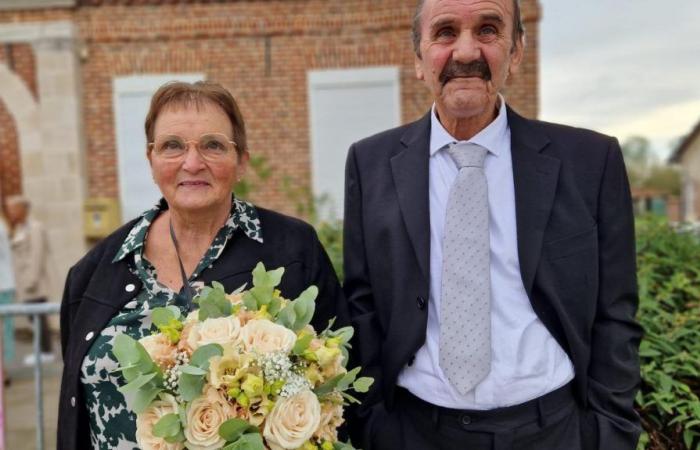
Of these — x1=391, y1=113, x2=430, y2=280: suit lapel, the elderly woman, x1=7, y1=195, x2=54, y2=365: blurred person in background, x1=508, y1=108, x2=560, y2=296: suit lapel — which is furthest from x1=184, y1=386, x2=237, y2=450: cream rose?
x1=7, y1=195, x2=54, y2=365: blurred person in background

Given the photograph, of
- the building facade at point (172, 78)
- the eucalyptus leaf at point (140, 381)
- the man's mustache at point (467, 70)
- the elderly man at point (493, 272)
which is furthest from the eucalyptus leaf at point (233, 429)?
the building facade at point (172, 78)

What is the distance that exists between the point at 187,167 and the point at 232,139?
7.4 inches

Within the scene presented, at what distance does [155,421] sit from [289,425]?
13.5 inches

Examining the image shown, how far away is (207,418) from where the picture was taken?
4.81 feet

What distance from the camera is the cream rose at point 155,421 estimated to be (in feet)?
5.01

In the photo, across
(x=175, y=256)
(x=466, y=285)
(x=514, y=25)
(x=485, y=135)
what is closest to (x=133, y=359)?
(x=175, y=256)

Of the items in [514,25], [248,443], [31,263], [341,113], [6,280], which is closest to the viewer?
[248,443]

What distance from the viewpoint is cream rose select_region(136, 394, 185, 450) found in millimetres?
1526

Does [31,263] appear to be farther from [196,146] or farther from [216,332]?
[216,332]

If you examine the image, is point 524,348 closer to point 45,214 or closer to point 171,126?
point 171,126

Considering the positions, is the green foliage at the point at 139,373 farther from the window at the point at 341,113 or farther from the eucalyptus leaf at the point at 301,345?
the window at the point at 341,113

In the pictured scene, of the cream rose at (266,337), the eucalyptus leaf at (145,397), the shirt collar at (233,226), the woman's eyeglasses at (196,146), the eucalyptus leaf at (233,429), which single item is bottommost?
the eucalyptus leaf at (233,429)

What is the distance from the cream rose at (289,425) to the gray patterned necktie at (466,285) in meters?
0.55

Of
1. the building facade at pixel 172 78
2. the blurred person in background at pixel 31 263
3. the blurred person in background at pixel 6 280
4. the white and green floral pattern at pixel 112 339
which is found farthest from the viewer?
the building facade at pixel 172 78
